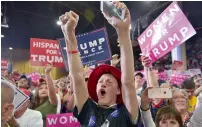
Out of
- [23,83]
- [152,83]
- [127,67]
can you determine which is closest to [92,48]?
[23,83]

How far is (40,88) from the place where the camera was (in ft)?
11.0

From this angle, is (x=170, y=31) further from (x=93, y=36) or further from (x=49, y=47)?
(x=49, y=47)

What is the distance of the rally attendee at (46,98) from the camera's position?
3.17 m

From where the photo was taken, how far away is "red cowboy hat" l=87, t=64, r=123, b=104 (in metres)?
1.82

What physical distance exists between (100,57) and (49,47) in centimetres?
108

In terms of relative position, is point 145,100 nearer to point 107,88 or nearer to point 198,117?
point 107,88

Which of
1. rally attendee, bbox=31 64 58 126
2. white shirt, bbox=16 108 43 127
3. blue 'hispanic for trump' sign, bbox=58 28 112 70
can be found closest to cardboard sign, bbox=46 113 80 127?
white shirt, bbox=16 108 43 127

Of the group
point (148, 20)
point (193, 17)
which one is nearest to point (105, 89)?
point (148, 20)

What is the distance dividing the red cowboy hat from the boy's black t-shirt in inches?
3.8

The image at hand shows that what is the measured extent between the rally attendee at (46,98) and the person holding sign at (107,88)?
1369 mm

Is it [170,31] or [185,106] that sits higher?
[170,31]

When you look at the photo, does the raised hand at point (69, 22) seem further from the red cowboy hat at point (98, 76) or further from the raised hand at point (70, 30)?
the red cowboy hat at point (98, 76)

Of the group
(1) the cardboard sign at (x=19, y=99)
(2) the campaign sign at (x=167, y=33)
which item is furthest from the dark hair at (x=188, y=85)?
(1) the cardboard sign at (x=19, y=99)

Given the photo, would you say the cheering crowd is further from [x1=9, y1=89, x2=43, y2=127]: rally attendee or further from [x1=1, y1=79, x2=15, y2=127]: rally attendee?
[x1=9, y1=89, x2=43, y2=127]: rally attendee
